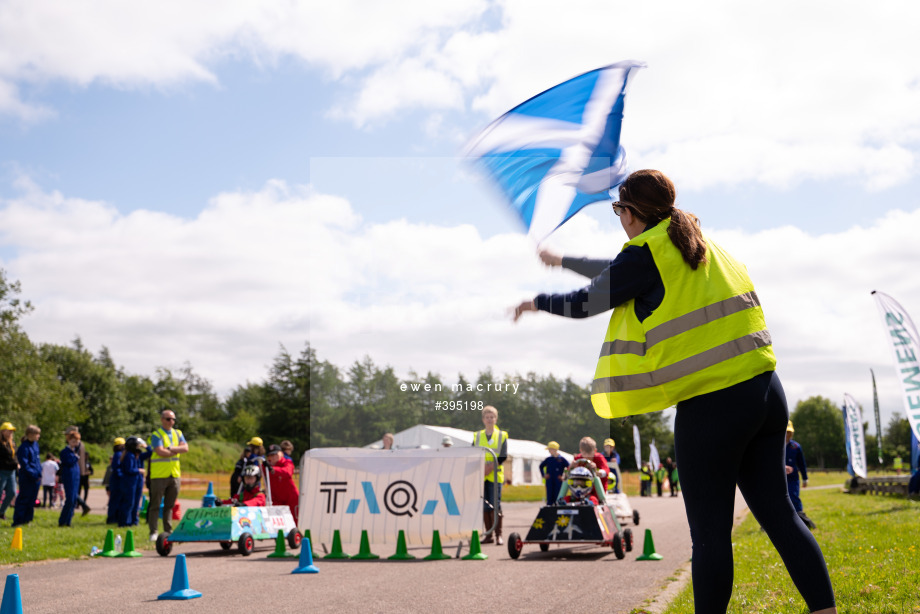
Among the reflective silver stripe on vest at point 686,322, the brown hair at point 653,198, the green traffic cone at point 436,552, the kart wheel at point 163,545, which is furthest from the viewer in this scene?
the kart wheel at point 163,545

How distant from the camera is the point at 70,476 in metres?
16.4

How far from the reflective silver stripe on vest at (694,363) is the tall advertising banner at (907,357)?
1397cm

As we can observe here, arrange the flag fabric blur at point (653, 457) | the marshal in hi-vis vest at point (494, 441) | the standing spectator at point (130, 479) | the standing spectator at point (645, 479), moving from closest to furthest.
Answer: the marshal in hi-vis vest at point (494, 441) → the standing spectator at point (130, 479) → the standing spectator at point (645, 479) → the flag fabric blur at point (653, 457)

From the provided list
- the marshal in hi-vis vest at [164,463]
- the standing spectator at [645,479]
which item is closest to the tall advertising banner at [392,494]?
the marshal in hi-vis vest at [164,463]

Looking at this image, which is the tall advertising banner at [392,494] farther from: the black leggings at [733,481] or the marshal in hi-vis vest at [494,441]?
the black leggings at [733,481]

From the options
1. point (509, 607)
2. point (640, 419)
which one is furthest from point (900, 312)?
point (640, 419)

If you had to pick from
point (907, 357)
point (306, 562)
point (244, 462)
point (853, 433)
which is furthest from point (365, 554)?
point (853, 433)

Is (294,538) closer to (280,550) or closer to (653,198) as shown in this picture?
(280,550)

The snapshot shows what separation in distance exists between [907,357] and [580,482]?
7.62m

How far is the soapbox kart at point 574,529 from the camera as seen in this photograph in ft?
34.7

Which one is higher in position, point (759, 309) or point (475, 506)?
point (759, 309)

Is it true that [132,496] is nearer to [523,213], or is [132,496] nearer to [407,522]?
[407,522]

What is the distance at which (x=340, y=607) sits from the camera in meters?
6.51

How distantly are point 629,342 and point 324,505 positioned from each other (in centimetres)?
889
